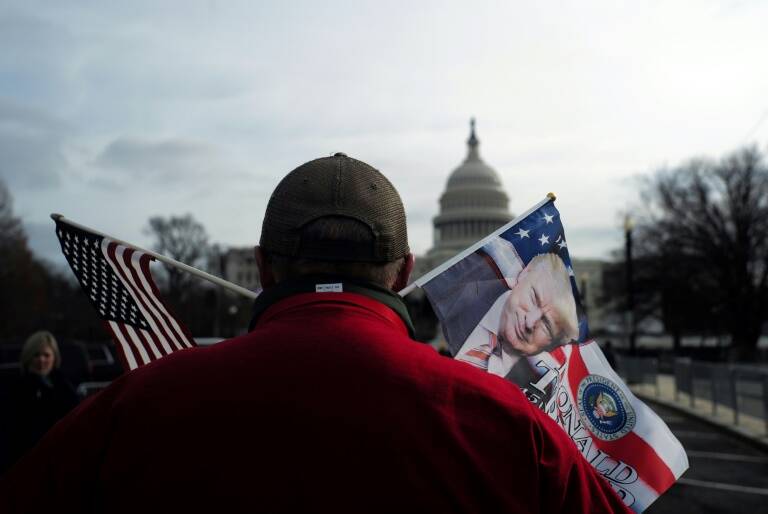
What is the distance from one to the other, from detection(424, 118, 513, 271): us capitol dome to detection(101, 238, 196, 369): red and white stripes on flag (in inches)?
3620

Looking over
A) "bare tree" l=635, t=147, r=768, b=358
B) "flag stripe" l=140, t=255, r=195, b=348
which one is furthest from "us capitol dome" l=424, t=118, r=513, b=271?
"flag stripe" l=140, t=255, r=195, b=348

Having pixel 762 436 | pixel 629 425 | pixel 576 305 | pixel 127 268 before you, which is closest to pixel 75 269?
pixel 127 268

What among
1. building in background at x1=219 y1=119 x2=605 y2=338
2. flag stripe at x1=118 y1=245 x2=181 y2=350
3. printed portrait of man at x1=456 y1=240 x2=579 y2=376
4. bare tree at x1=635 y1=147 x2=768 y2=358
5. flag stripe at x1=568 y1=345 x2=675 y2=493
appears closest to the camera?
flag stripe at x1=568 y1=345 x2=675 y2=493

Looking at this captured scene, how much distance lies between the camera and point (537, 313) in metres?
2.88

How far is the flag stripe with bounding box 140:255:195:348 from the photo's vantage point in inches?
135

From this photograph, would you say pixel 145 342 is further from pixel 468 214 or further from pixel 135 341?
pixel 468 214

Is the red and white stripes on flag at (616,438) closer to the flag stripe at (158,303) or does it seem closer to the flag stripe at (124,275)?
Answer: the flag stripe at (158,303)

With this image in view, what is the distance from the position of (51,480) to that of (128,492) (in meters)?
0.16

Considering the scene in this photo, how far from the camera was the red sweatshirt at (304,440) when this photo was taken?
1.45m

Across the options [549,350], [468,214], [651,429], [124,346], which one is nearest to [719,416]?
[651,429]

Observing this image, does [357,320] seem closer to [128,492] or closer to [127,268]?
[128,492]

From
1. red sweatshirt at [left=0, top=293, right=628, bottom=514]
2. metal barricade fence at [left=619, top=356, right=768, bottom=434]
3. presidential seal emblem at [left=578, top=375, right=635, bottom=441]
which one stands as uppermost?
red sweatshirt at [left=0, top=293, right=628, bottom=514]

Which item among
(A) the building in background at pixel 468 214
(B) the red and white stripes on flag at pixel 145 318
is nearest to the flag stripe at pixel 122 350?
(B) the red and white stripes on flag at pixel 145 318

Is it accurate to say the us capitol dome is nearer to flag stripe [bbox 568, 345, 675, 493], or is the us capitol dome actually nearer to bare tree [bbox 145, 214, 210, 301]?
bare tree [bbox 145, 214, 210, 301]
